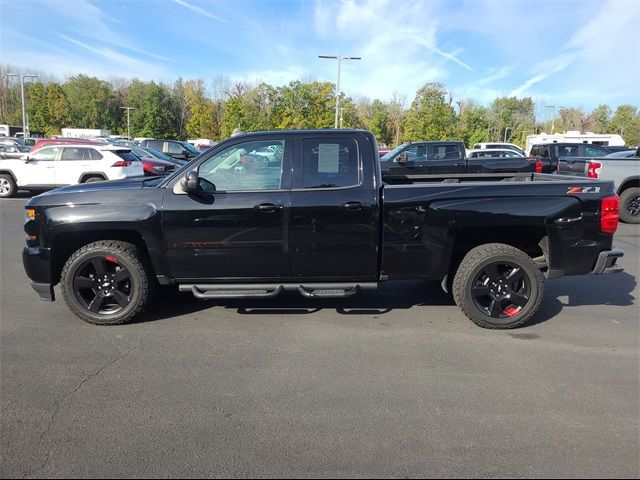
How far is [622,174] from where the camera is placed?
→ 396 inches

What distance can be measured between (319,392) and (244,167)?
88.3 inches

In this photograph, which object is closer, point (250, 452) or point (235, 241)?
point (250, 452)

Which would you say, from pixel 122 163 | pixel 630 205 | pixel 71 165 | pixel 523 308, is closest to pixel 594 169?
pixel 630 205

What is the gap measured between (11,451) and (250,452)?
4.60 ft

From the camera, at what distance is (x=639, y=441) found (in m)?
2.70

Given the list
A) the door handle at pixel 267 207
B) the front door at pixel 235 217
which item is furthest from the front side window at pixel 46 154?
the door handle at pixel 267 207

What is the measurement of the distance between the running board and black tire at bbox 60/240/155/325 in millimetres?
465

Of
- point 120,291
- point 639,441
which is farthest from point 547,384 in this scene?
point 120,291

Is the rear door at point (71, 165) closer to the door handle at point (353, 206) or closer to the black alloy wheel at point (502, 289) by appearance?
the door handle at point (353, 206)

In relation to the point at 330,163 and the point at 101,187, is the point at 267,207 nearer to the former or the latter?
the point at 330,163

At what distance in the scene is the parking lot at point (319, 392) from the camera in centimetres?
254

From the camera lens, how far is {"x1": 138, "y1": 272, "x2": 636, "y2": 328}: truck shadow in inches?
191

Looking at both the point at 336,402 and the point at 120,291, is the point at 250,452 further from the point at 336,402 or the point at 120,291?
the point at 120,291

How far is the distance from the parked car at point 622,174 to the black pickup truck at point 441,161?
3948 mm
